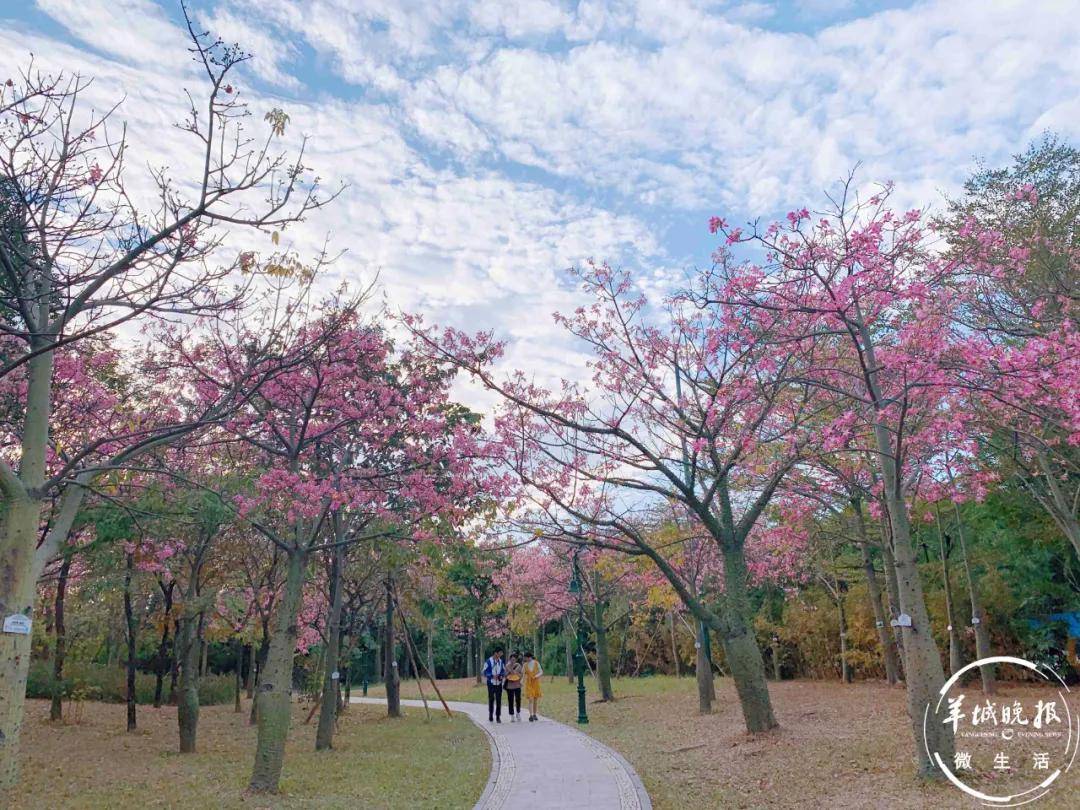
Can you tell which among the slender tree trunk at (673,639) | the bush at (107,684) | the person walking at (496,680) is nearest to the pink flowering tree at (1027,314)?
the person walking at (496,680)

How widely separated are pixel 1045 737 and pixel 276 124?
1018 centimetres

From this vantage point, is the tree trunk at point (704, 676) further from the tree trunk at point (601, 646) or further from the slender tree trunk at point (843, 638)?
the slender tree trunk at point (843, 638)

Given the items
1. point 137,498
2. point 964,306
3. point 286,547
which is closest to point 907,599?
point 964,306

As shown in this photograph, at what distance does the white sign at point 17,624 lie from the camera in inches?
210

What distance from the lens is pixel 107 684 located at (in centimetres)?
2333

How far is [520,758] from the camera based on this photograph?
1067 centimetres

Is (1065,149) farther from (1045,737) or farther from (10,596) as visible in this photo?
(10,596)

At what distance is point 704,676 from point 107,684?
19197 mm

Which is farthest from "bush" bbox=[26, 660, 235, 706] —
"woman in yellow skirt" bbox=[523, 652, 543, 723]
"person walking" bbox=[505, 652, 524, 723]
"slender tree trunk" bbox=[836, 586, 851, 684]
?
"slender tree trunk" bbox=[836, 586, 851, 684]

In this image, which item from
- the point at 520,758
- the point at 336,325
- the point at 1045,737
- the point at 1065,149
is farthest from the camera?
the point at 1065,149

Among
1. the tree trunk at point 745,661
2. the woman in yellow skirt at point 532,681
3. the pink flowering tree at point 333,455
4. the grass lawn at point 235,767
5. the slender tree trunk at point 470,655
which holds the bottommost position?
the slender tree trunk at point 470,655

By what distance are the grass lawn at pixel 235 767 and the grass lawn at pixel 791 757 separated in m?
2.45

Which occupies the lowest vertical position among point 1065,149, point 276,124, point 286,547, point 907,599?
point 907,599

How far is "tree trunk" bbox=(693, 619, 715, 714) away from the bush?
47.1ft
